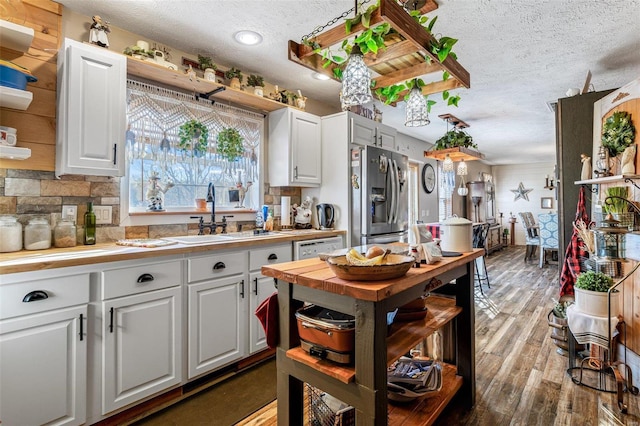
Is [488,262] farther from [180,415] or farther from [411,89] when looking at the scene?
[180,415]

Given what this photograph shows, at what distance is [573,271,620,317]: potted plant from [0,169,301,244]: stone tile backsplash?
2993 mm

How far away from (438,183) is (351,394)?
20.6 ft

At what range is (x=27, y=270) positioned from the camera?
4.76 ft

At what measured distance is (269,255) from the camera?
255 centimetres

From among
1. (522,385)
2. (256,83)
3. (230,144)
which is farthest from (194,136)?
(522,385)

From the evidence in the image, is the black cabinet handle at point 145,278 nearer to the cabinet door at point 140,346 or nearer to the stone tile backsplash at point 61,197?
the cabinet door at point 140,346

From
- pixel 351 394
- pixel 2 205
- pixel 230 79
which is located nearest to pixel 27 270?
pixel 2 205

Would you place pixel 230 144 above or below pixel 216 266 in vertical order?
above

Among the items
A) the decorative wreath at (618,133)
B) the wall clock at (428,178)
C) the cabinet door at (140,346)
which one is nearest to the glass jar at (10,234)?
the cabinet door at (140,346)

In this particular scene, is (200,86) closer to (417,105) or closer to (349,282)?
(417,105)

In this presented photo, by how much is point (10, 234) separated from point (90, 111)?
0.82 metres

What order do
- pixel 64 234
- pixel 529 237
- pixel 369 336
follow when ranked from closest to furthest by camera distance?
1. pixel 369 336
2. pixel 64 234
3. pixel 529 237

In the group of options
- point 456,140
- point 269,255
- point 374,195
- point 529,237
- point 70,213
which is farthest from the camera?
point 529,237

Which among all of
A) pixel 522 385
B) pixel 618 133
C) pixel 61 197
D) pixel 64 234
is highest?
pixel 618 133
